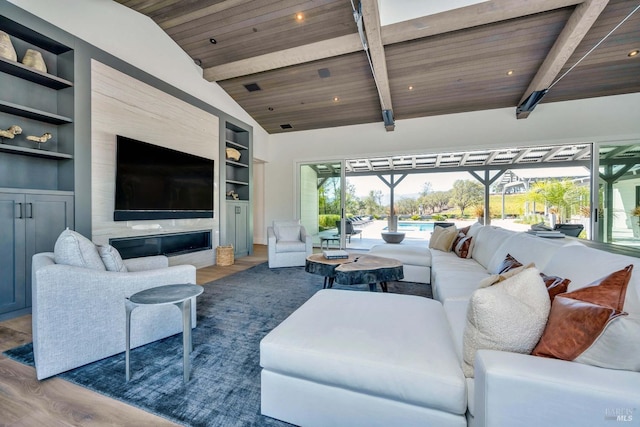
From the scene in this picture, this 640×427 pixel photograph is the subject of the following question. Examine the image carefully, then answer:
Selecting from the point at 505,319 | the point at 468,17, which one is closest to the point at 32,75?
the point at 505,319

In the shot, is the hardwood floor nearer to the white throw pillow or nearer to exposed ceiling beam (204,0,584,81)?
the white throw pillow

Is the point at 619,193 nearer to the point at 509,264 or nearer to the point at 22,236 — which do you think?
the point at 509,264

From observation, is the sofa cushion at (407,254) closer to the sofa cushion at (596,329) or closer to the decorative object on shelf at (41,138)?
the sofa cushion at (596,329)

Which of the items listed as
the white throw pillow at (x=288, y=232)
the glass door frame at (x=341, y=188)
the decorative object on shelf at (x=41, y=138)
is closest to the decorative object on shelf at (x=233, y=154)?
the glass door frame at (x=341, y=188)

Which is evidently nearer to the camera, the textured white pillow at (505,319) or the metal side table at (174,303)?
the textured white pillow at (505,319)

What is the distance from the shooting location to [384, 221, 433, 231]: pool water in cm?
957

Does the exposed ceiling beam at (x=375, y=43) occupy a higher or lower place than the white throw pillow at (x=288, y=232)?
higher

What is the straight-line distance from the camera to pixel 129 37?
3623 millimetres

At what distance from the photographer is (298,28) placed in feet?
12.8

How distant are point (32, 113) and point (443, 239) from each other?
5.07 meters

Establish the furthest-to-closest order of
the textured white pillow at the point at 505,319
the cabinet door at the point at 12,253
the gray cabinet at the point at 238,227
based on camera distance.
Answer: the gray cabinet at the point at 238,227 < the cabinet door at the point at 12,253 < the textured white pillow at the point at 505,319

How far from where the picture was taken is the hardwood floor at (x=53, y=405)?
4.17 ft

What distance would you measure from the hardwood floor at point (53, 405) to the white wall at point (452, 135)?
552 centimetres

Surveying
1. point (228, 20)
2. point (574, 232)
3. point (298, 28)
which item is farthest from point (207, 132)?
point (574, 232)
